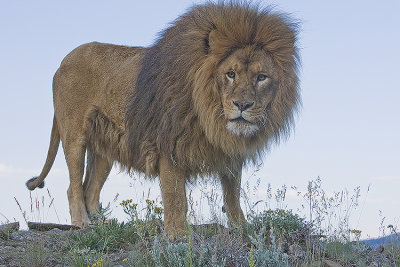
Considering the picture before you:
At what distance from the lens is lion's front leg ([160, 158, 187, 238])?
604 centimetres

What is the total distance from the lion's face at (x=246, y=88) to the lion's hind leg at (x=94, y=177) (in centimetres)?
324

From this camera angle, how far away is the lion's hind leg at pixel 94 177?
8.42 meters

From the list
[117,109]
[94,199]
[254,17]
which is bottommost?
[94,199]

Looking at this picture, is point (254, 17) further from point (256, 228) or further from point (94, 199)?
point (94, 199)

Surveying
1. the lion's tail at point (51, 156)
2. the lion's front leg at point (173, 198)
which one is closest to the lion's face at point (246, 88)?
the lion's front leg at point (173, 198)

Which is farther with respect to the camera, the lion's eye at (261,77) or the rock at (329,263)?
the lion's eye at (261,77)

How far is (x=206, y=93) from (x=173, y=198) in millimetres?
1114

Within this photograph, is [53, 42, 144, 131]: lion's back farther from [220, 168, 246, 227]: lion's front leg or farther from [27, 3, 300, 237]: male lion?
[220, 168, 246, 227]: lion's front leg

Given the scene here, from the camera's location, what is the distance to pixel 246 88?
552cm

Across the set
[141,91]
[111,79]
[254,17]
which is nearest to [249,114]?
[254,17]

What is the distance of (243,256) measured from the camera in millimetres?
4660

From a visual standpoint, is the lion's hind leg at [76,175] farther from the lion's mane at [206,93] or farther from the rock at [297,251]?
the rock at [297,251]

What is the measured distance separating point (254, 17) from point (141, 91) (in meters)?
1.50

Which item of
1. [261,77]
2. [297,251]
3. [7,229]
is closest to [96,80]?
[7,229]
